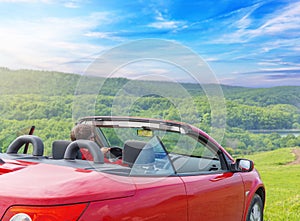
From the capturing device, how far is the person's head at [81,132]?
4.80m

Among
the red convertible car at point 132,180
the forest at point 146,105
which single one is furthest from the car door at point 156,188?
the forest at point 146,105

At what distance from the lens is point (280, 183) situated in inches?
597

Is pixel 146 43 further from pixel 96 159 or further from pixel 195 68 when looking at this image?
pixel 96 159

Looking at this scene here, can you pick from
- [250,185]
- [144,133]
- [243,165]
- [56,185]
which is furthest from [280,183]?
[56,185]

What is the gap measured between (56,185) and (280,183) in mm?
13338

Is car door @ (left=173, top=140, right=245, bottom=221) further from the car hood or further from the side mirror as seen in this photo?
the car hood

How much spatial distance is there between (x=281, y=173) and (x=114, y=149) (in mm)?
13779

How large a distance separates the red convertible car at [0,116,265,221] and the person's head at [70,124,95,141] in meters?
0.18

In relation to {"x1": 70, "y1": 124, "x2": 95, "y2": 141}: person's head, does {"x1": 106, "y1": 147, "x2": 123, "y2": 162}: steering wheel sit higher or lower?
lower

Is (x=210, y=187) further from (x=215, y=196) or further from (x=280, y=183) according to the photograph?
(x=280, y=183)

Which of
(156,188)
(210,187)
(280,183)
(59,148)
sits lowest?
(280,183)

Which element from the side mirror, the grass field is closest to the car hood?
the side mirror

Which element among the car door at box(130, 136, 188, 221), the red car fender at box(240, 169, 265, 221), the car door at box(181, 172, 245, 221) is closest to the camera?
the car door at box(130, 136, 188, 221)

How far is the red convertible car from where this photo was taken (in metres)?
2.80
